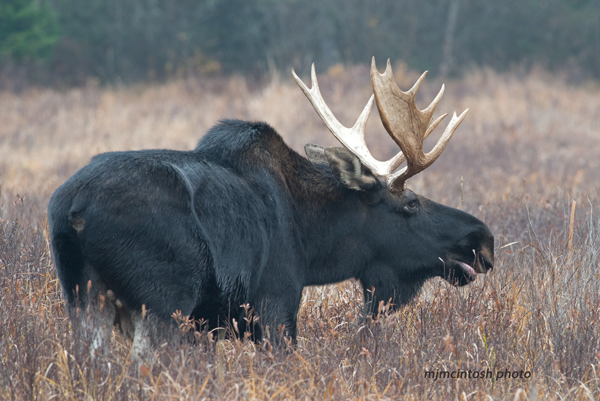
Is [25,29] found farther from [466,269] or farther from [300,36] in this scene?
[466,269]

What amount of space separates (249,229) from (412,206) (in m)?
1.18

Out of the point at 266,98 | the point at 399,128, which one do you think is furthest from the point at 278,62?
the point at 399,128

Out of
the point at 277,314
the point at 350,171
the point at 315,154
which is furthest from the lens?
the point at 315,154

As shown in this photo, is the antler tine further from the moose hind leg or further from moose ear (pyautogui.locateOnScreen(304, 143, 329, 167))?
the moose hind leg

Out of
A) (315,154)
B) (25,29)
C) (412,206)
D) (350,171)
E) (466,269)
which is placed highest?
(25,29)

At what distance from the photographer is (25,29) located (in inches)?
933

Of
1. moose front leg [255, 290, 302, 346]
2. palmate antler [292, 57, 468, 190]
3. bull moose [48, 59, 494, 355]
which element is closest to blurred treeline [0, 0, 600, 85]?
palmate antler [292, 57, 468, 190]

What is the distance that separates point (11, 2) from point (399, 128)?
22.7 metres

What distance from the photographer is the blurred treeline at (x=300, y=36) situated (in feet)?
83.0

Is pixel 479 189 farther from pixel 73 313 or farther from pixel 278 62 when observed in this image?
pixel 278 62

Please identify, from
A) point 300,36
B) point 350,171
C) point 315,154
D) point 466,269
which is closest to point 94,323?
point 350,171

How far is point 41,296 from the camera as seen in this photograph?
3871mm

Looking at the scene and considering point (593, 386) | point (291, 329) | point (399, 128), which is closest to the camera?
point (593, 386)

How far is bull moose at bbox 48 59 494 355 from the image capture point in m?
2.81
